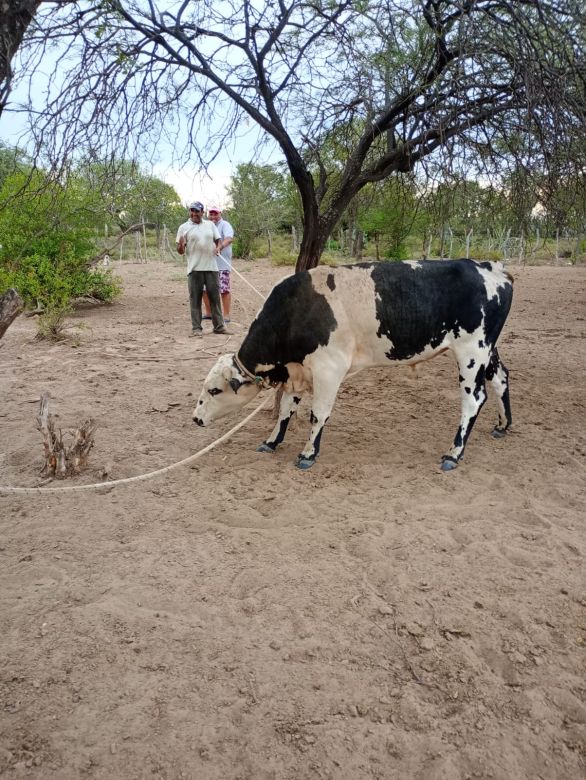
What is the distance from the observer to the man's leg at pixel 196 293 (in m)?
8.58

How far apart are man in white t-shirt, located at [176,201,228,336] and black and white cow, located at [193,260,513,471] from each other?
4038 mm

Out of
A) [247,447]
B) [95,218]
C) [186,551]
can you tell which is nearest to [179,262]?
[95,218]

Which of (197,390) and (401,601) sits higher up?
(197,390)

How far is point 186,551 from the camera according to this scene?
329cm

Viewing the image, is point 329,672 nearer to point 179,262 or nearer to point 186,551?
point 186,551

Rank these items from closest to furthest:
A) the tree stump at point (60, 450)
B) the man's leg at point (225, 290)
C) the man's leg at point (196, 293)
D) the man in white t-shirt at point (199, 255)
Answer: the tree stump at point (60, 450)
the man in white t-shirt at point (199, 255)
the man's leg at point (196, 293)
the man's leg at point (225, 290)

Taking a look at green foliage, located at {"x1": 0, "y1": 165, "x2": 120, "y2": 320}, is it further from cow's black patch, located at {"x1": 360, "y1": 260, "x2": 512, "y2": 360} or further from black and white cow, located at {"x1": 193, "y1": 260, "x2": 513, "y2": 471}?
cow's black patch, located at {"x1": 360, "y1": 260, "x2": 512, "y2": 360}

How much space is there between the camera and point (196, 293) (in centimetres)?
869

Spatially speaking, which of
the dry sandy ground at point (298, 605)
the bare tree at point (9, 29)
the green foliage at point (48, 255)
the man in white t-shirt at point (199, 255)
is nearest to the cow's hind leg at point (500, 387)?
the dry sandy ground at point (298, 605)

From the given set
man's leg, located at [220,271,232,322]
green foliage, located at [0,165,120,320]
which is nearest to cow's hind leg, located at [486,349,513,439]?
man's leg, located at [220,271,232,322]

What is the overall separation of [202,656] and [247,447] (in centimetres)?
260

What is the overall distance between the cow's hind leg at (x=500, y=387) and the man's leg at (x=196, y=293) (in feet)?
17.0

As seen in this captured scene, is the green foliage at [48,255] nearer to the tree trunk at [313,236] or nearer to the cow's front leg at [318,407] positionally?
the tree trunk at [313,236]

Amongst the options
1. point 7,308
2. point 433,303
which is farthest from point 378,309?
point 7,308
